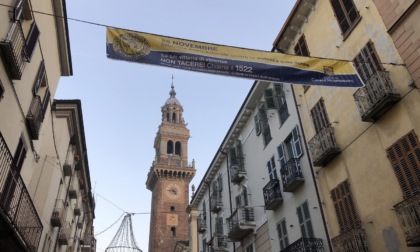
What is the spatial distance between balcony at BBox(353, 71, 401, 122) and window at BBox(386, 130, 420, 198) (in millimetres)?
1191

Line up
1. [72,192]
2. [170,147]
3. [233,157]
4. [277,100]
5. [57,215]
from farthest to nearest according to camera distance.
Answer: [170,147] < [233,157] < [72,192] < [277,100] < [57,215]

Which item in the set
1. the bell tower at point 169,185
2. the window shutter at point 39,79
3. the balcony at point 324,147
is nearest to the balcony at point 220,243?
the balcony at point 324,147

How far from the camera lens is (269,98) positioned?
21844 mm

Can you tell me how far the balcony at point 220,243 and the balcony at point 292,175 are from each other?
34.5 feet

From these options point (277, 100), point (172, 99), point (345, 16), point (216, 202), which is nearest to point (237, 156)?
point (216, 202)

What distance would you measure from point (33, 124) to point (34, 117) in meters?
0.26

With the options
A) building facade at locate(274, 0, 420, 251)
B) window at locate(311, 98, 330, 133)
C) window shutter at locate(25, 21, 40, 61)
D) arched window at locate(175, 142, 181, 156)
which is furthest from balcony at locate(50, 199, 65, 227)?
arched window at locate(175, 142, 181, 156)

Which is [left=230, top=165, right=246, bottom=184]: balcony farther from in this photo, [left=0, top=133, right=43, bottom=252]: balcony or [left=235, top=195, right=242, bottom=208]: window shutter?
[left=0, top=133, right=43, bottom=252]: balcony

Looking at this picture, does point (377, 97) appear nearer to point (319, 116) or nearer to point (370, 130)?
point (370, 130)

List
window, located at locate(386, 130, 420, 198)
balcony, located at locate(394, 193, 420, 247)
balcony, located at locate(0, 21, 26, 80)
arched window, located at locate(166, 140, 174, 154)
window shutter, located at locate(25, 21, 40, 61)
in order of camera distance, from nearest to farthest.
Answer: balcony, located at locate(394, 193, 420, 247), balcony, located at locate(0, 21, 26, 80), window, located at locate(386, 130, 420, 198), window shutter, located at locate(25, 21, 40, 61), arched window, located at locate(166, 140, 174, 154)

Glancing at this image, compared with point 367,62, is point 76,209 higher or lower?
higher

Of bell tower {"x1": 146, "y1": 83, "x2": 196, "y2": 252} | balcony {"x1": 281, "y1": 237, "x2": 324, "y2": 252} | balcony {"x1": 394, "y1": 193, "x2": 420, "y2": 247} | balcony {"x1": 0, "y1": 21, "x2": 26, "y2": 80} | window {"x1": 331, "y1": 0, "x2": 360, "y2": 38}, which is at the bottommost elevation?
balcony {"x1": 394, "y1": 193, "x2": 420, "y2": 247}

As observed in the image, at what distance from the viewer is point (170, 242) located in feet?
197

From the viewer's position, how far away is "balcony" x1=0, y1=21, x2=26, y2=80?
34.8ft
